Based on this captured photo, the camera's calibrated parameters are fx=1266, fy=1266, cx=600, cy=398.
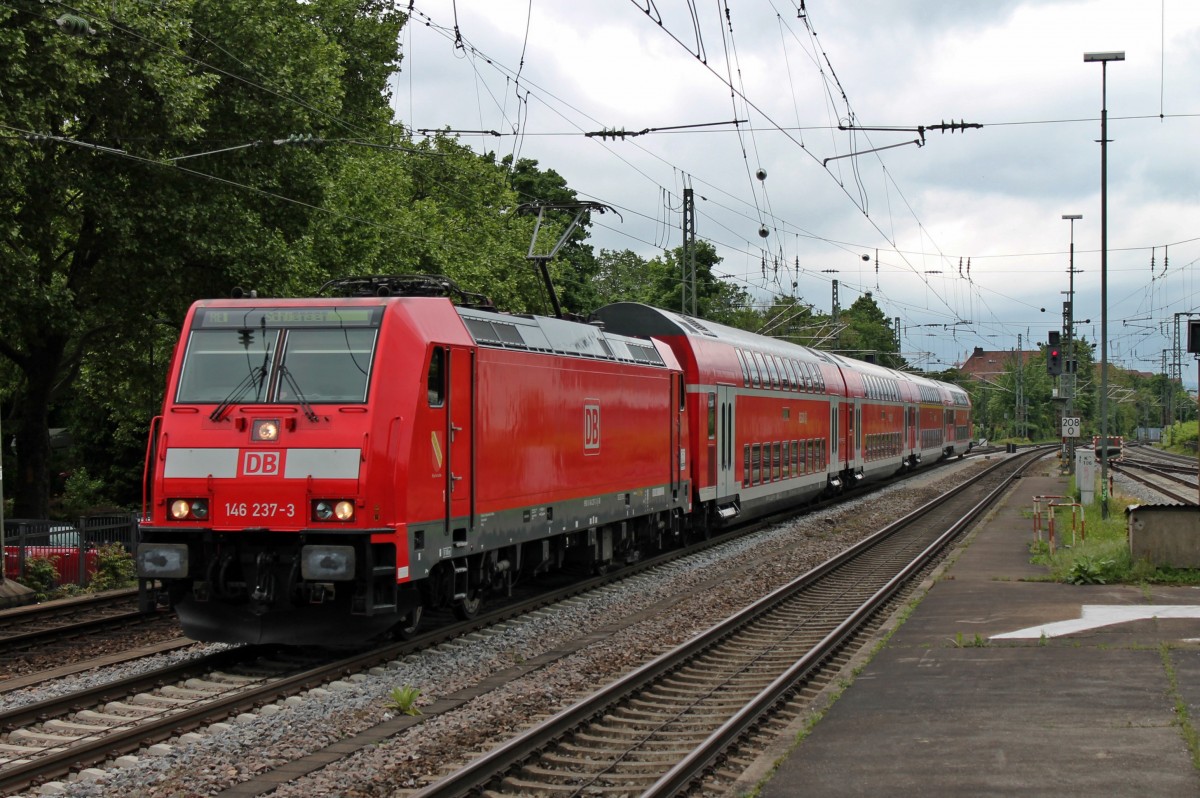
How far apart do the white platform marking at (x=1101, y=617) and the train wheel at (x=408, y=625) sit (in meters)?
5.90

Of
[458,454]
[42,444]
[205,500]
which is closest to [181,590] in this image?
[205,500]

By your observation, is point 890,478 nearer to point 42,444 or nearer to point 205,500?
point 42,444

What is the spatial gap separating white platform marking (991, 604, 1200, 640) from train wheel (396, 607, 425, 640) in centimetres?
590

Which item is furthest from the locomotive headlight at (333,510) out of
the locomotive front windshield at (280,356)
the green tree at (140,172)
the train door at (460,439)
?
→ the green tree at (140,172)

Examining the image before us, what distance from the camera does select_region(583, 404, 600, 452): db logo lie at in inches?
660

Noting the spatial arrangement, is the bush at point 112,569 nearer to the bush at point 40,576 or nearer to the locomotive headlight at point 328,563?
the bush at point 40,576

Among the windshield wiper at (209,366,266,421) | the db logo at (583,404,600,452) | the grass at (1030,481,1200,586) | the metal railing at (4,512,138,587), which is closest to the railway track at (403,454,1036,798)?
the grass at (1030,481,1200,586)

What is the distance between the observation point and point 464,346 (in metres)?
12.9

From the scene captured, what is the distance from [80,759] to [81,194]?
1517 centimetres

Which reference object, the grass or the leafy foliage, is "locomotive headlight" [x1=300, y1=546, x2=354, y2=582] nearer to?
the leafy foliage

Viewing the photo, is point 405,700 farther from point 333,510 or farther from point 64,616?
point 64,616

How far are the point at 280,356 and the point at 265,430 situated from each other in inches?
31.3

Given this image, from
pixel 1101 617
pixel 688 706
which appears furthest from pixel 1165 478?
→ pixel 688 706

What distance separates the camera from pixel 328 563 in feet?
35.8
